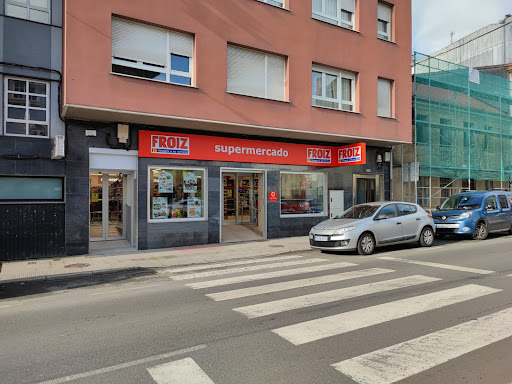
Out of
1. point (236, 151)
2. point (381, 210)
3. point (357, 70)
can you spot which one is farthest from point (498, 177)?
point (236, 151)

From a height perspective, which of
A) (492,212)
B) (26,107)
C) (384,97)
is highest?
(384,97)

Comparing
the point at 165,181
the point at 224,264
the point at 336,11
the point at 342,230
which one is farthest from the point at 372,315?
the point at 336,11

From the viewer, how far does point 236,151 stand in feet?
41.9

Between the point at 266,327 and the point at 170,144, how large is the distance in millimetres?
8294

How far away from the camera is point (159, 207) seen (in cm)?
1165

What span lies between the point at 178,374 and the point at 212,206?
9243 mm

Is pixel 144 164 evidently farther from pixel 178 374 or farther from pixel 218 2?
pixel 178 374

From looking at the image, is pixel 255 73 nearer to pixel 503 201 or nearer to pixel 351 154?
pixel 351 154

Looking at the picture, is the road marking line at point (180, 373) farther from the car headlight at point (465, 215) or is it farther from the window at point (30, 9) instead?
the car headlight at point (465, 215)

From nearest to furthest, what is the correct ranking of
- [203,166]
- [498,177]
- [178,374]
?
[178,374], [203,166], [498,177]

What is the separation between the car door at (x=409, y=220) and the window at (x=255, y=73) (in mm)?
5604

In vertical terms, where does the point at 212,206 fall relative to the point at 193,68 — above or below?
below

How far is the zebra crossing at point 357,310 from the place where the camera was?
11.5ft

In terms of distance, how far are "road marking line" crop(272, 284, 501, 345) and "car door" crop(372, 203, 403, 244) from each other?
158 inches
